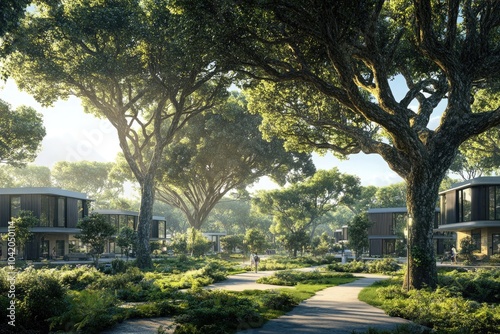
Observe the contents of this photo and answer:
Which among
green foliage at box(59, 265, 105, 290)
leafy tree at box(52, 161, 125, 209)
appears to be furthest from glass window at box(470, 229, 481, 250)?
leafy tree at box(52, 161, 125, 209)

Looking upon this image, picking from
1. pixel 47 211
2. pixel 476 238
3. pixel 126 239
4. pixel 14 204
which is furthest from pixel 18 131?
pixel 476 238

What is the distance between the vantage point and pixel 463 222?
40656mm

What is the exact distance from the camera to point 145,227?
3341 cm

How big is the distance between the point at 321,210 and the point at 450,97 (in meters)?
46.4

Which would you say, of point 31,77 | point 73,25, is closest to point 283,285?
A: point 73,25

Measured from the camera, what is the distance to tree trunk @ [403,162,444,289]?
1827 cm

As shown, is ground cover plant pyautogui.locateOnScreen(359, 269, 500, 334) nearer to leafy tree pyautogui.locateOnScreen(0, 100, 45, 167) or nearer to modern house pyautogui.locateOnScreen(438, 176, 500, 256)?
modern house pyautogui.locateOnScreen(438, 176, 500, 256)

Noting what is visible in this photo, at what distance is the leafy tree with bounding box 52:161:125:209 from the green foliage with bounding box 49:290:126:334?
231 ft

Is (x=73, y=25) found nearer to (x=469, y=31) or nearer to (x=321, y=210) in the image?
(x=469, y=31)

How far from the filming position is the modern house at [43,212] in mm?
40719

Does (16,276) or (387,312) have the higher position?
(16,276)

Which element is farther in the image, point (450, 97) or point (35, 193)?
point (35, 193)

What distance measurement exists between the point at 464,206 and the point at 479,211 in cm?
395

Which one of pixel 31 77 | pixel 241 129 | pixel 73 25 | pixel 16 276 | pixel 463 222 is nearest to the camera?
pixel 16 276
